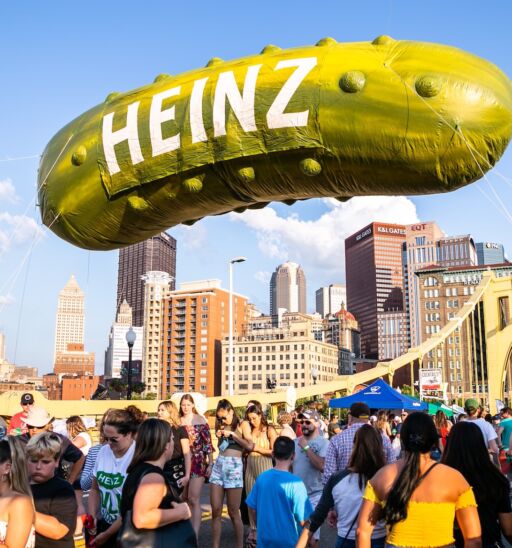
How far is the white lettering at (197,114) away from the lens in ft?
21.2

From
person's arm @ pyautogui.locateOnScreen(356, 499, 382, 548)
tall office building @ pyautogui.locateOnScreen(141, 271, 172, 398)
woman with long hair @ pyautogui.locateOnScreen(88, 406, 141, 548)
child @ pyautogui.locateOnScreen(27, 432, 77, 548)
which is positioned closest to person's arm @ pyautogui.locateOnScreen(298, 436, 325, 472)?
woman with long hair @ pyautogui.locateOnScreen(88, 406, 141, 548)

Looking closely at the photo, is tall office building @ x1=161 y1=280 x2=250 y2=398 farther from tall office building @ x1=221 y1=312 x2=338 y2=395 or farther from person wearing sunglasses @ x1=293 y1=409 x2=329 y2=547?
person wearing sunglasses @ x1=293 y1=409 x2=329 y2=547

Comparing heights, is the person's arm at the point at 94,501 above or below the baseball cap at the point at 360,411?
below

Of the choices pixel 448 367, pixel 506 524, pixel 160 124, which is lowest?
pixel 506 524

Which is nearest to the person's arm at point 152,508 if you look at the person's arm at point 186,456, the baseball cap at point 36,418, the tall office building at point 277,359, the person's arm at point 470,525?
the person's arm at point 470,525

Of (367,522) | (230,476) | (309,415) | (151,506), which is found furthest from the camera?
(309,415)

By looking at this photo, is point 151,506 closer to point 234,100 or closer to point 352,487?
point 352,487

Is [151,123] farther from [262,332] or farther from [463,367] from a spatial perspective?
[262,332]

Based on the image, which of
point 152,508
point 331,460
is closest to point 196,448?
point 331,460

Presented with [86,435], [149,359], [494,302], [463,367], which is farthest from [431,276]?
[86,435]

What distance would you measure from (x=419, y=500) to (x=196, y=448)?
463cm

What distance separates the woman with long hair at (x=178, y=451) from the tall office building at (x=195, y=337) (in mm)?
141621

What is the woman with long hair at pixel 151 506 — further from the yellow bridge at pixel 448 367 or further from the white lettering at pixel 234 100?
the yellow bridge at pixel 448 367

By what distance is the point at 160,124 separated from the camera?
6703 mm
